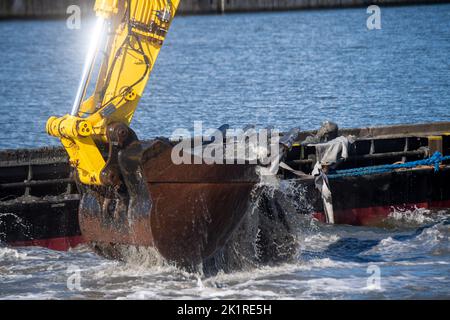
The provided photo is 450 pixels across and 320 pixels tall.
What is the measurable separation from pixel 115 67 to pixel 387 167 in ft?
25.1

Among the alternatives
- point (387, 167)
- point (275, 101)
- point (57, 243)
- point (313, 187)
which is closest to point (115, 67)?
point (57, 243)

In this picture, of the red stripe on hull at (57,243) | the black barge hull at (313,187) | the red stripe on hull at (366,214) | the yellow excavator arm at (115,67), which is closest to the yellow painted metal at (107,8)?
the yellow excavator arm at (115,67)

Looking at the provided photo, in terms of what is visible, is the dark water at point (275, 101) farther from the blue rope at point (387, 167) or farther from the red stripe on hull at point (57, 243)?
the blue rope at point (387, 167)

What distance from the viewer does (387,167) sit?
77.0 feet

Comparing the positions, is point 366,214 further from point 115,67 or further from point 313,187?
point 115,67

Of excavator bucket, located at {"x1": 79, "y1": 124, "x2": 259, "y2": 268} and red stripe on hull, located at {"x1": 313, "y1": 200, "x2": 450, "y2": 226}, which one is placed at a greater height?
excavator bucket, located at {"x1": 79, "y1": 124, "x2": 259, "y2": 268}

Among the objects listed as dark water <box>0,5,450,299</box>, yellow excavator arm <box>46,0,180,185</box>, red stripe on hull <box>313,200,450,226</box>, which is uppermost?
yellow excavator arm <box>46,0,180,185</box>

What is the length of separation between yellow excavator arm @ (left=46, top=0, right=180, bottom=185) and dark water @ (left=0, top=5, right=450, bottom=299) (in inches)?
74.0

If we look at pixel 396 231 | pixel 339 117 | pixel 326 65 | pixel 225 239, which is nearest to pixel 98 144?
pixel 225 239

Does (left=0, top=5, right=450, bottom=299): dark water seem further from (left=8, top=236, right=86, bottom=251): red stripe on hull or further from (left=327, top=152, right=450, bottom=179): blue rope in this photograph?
(left=327, top=152, right=450, bottom=179): blue rope

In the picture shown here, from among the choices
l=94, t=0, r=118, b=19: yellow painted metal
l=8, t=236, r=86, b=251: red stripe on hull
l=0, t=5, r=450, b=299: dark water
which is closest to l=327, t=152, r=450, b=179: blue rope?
l=0, t=5, r=450, b=299: dark water

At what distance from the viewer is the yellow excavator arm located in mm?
17219
